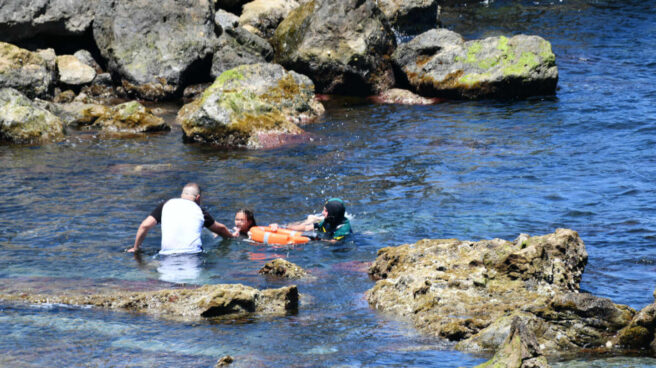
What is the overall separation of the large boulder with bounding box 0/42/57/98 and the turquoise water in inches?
161

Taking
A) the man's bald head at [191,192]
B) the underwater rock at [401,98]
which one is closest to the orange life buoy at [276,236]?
the man's bald head at [191,192]

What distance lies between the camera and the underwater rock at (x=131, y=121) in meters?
23.4

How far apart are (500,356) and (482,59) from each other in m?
20.9

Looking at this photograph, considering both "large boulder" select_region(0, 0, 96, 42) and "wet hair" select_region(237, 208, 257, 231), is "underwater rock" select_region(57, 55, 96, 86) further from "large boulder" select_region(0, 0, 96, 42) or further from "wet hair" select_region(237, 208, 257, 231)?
"wet hair" select_region(237, 208, 257, 231)

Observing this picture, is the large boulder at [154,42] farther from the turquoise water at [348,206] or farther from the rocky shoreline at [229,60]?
the turquoise water at [348,206]

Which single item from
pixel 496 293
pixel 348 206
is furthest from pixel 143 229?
pixel 496 293

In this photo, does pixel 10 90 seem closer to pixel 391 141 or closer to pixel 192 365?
pixel 391 141

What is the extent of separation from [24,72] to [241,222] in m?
14.6

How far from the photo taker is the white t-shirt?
12.9 m

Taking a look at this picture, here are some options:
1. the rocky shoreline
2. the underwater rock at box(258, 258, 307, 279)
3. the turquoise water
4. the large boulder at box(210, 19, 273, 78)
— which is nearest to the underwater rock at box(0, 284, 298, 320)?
the turquoise water

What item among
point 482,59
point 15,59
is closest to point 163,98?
point 15,59

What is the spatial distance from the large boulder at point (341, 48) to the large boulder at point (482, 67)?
124cm

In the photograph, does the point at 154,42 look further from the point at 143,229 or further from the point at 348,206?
the point at 143,229

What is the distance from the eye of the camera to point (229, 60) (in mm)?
27969
